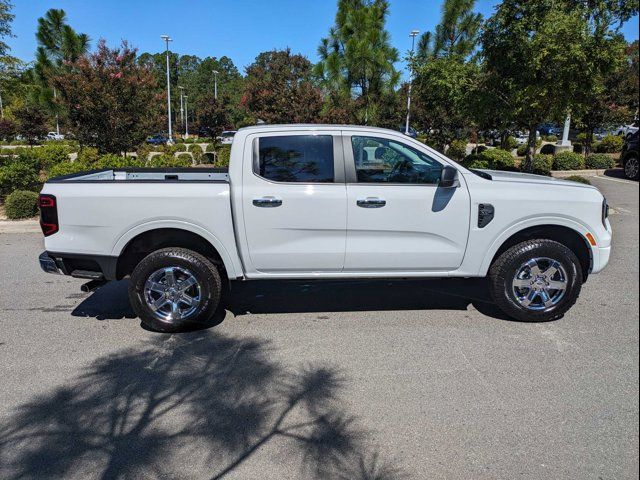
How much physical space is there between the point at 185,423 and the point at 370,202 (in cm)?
238

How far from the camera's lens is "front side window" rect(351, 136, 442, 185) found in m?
4.54

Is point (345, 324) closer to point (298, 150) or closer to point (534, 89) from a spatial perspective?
point (298, 150)

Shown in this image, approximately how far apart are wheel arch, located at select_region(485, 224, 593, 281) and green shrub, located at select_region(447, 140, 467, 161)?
49.5 ft

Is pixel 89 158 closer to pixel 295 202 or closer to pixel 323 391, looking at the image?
pixel 295 202

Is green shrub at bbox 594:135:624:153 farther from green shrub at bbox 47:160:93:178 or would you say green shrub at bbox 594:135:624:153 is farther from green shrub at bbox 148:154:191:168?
green shrub at bbox 47:160:93:178

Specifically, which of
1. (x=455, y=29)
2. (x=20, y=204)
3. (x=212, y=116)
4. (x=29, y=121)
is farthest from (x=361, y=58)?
(x=29, y=121)

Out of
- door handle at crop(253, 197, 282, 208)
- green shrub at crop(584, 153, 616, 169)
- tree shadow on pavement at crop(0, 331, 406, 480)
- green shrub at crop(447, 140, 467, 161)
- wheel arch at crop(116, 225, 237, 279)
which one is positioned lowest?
tree shadow on pavement at crop(0, 331, 406, 480)

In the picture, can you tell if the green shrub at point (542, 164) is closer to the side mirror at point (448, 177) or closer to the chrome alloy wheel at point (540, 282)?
the chrome alloy wheel at point (540, 282)

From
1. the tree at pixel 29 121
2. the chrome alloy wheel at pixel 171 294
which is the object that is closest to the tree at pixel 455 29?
the chrome alloy wheel at pixel 171 294

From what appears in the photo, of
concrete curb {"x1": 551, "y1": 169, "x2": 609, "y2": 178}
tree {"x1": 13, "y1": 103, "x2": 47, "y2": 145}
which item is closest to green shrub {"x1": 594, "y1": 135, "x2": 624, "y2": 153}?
concrete curb {"x1": 551, "y1": 169, "x2": 609, "y2": 178}

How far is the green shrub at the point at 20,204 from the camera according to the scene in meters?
9.02

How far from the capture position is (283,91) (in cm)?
1559

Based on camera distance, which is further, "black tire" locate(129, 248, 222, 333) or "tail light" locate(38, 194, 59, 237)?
"black tire" locate(129, 248, 222, 333)

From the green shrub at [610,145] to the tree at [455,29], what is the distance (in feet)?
28.4
